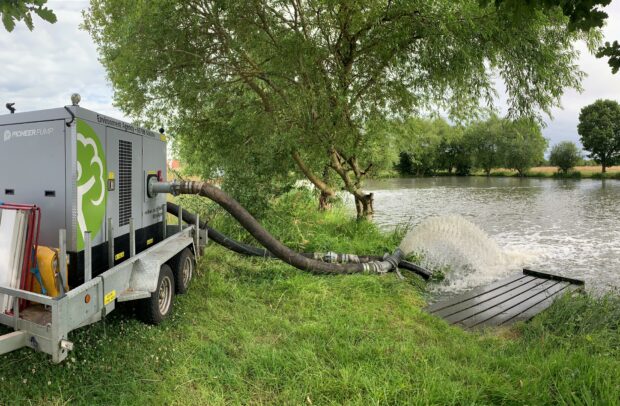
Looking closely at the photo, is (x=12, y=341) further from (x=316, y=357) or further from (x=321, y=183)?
(x=321, y=183)

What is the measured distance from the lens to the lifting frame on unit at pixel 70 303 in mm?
2820

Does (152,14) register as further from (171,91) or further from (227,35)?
(171,91)

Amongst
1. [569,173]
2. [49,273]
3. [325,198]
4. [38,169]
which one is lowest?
[49,273]

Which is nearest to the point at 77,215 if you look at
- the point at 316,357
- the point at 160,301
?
the point at 160,301

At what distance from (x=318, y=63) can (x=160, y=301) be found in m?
5.44

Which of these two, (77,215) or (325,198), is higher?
(77,215)

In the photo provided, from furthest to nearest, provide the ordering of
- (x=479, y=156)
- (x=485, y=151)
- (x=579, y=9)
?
(x=479, y=156), (x=485, y=151), (x=579, y=9)

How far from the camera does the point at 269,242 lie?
607cm

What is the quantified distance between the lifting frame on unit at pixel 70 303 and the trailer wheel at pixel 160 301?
0.59 feet

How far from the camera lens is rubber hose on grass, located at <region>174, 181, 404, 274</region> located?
559 centimetres

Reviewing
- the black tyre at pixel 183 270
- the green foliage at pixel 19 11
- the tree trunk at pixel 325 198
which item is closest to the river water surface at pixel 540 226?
the tree trunk at pixel 325 198

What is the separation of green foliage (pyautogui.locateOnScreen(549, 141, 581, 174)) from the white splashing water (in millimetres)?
41951

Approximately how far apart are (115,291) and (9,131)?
1.77m

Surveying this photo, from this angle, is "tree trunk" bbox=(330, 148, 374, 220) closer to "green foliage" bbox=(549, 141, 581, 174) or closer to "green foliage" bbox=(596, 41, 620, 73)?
"green foliage" bbox=(596, 41, 620, 73)
